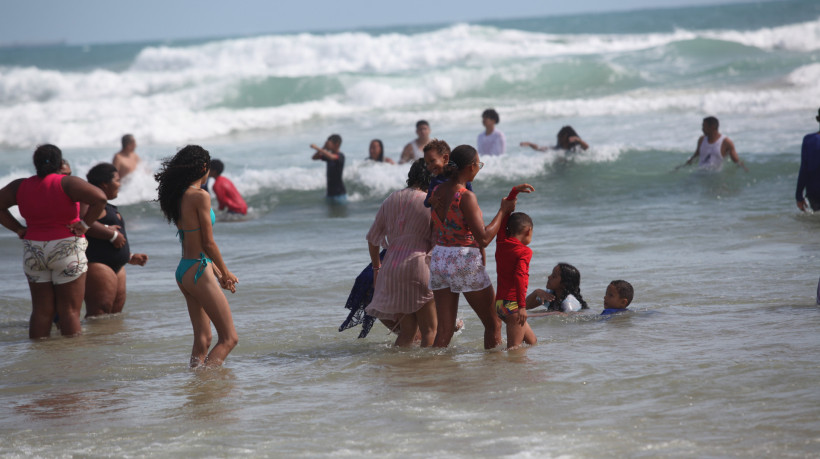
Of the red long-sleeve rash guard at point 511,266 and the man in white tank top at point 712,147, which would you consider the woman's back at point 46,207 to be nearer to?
the red long-sleeve rash guard at point 511,266

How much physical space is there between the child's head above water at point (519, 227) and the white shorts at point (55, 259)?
3.52m

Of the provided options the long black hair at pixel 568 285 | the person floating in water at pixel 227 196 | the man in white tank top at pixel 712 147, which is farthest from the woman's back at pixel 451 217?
the man in white tank top at pixel 712 147

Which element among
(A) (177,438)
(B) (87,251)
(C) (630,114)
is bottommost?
(A) (177,438)

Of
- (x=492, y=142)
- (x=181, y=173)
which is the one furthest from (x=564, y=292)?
(x=492, y=142)

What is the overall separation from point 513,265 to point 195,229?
2.02 meters

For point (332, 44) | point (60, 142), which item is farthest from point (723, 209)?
point (332, 44)

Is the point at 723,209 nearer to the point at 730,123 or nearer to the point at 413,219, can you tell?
the point at 413,219

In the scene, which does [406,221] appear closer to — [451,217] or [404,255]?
[404,255]

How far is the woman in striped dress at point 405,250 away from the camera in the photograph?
5930 mm

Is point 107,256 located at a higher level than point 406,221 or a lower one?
lower

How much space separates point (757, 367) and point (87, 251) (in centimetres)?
556

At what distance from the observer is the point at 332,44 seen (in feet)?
160

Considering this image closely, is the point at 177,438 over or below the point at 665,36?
below

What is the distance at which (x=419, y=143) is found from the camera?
14.0 metres
